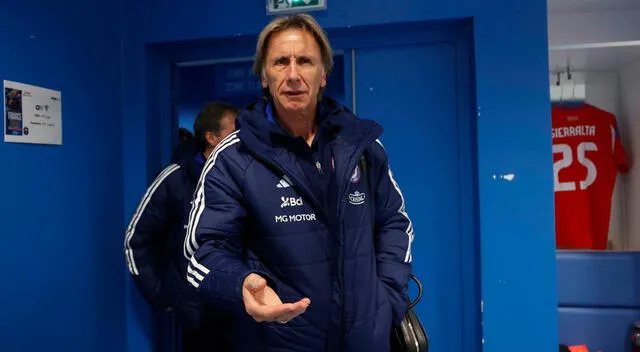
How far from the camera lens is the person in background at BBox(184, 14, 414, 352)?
4.14 feet

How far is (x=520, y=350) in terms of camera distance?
6.97ft

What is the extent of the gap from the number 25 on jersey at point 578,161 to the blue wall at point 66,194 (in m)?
2.67

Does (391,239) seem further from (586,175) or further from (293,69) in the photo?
(586,175)

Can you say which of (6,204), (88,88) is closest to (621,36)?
(88,88)

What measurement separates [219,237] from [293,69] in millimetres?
485

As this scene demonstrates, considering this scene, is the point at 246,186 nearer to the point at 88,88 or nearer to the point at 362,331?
the point at 362,331

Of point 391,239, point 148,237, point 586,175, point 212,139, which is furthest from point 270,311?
point 586,175

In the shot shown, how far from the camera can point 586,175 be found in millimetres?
3213

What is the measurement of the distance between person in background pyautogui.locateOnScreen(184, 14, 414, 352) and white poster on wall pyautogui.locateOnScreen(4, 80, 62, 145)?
33.4 inches

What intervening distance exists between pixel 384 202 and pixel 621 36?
8.08 feet

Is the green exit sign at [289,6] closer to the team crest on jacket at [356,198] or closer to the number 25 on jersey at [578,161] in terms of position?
the team crest on jacket at [356,198]

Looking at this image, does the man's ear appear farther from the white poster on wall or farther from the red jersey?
the red jersey

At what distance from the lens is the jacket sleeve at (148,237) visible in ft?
7.36

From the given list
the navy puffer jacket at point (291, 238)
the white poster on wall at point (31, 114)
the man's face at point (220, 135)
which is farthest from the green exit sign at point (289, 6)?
Answer: the navy puffer jacket at point (291, 238)
